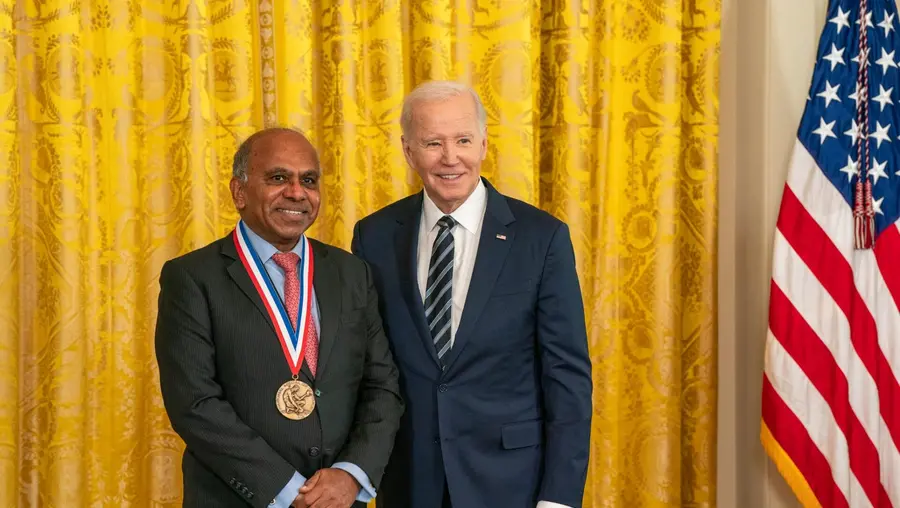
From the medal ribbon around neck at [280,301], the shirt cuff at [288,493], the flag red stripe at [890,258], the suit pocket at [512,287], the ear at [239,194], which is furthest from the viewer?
the flag red stripe at [890,258]

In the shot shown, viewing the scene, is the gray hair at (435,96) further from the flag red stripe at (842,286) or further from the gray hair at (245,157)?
the flag red stripe at (842,286)

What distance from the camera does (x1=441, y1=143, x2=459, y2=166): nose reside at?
2.42 m

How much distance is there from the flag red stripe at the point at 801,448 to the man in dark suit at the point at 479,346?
125cm

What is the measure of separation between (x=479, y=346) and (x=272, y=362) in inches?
20.5

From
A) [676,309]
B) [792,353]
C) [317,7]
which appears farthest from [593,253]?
[317,7]

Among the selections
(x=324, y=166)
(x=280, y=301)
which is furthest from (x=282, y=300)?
(x=324, y=166)

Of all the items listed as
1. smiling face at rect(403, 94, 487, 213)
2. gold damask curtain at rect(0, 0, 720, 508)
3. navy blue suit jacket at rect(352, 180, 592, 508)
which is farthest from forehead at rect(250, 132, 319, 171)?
gold damask curtain at rect(0, 0, 720, 508)

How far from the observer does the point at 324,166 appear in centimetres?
361

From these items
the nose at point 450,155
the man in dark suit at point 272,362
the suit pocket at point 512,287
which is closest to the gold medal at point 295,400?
the man in dark suit at point 272,362

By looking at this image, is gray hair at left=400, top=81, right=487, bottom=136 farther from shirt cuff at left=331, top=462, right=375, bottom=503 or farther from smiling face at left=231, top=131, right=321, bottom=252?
shirt cuff at left=331, top=462, right=375, bottom=503

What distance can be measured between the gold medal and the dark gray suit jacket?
1 cm

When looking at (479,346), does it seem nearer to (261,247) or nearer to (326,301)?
(326,301)

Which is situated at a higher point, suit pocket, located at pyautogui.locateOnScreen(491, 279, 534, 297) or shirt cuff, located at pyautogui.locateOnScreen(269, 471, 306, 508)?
suit pocket, located at pyautogui.locateOnScreen(491, 279, 534, 297)

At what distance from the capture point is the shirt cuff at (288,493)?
2.12 metres
